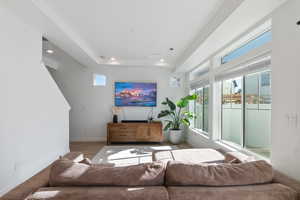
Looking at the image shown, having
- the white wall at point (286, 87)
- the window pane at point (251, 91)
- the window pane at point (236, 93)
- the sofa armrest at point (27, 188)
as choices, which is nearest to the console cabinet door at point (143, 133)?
the window pane at point (236, 93)

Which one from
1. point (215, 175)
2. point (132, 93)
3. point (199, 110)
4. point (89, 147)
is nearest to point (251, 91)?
point (215, 175)

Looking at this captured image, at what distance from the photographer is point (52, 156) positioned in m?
3.56

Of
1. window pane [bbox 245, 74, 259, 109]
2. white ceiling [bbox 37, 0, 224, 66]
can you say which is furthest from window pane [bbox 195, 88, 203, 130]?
window pane [bbox 245, 74, 259, 109]

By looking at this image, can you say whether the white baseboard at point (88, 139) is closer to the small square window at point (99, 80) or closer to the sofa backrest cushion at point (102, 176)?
the small square window at point (99, 80)

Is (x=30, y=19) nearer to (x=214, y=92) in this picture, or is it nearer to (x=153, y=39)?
(x=153, y=39)

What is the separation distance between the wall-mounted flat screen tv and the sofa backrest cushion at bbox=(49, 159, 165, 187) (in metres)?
4.66

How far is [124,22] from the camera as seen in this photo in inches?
117

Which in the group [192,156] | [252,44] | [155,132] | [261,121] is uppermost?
[252,44]

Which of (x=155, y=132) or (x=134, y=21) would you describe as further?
(x=155, y=132)

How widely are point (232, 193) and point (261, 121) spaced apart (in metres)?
1.89

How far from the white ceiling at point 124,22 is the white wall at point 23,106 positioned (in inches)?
13.0

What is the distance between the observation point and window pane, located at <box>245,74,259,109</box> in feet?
8.91

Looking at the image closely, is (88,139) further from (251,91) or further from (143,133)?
(251,91)

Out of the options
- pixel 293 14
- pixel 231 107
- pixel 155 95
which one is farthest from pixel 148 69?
pixel 293 14
